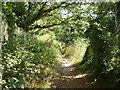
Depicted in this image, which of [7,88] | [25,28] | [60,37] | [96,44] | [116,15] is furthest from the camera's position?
[60,37]

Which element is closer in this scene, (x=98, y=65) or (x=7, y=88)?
(x=7, y=88)

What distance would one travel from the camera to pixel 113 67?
419cm

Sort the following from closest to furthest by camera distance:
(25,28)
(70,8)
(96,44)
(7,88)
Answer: (7,88) < (96,44) < (70,8) < (25,28)

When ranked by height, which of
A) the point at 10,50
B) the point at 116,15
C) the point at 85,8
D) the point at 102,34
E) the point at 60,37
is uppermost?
the point at 85,8

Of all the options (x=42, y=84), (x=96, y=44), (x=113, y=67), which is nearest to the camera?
(x=113, y=67)

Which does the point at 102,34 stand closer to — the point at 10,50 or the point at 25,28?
the point at 10,50

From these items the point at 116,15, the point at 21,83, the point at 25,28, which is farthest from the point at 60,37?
the point at 21,83

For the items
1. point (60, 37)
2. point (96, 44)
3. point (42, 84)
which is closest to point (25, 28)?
point (42, 84)

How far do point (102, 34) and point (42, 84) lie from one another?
3378mm

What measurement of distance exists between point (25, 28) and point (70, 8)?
3.67 m

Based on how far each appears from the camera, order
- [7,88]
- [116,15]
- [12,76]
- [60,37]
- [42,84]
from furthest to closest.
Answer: [60,37]
[116,15]
[42,84]
[12,76]
[7,88]

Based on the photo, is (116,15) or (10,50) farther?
(116,15)

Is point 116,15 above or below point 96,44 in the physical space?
above

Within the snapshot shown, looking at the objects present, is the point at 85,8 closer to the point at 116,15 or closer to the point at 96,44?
the point at 116,15
